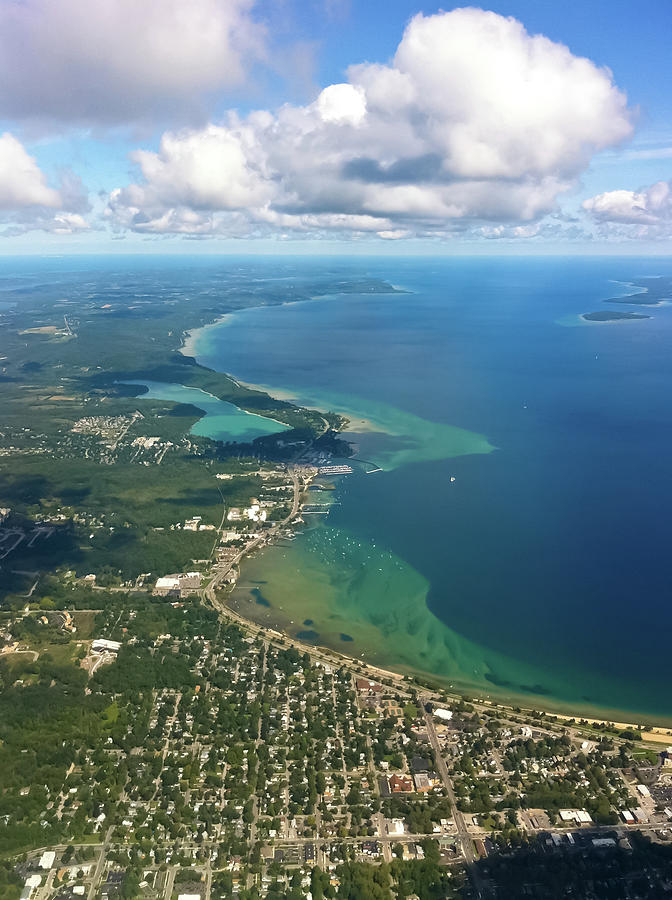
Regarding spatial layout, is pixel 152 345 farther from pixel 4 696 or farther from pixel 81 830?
pixel 81 830

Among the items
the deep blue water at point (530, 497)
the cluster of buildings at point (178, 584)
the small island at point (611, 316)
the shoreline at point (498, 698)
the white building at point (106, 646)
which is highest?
the small island at point (611, 316)

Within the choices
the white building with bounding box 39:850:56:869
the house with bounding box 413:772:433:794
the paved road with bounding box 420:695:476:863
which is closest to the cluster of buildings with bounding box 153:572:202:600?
the paved road with bounding box 420:695:476:863

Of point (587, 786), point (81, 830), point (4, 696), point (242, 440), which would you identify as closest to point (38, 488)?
point (242, 440)

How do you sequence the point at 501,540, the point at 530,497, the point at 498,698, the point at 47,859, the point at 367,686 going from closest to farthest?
1. the point at 47,859
2. the point at 367,686
3. the point at 498,698
4. the point at 501,540
5. the point at 530,497

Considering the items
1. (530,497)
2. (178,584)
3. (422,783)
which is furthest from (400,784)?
(530,497)

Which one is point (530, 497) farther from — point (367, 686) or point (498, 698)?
point (367, 686)

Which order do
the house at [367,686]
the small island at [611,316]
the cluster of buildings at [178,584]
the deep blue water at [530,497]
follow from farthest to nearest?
the small island at [611,316] → the cluster of buildings at [178,584] → the deep blue water at [530,497] → the house at [367,686]

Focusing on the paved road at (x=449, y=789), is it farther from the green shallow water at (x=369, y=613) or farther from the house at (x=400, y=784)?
the green shallow water at (x=369, y=613)

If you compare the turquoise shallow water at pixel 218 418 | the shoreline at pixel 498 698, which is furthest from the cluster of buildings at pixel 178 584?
the turquoise shallow water at pixel 218 418
